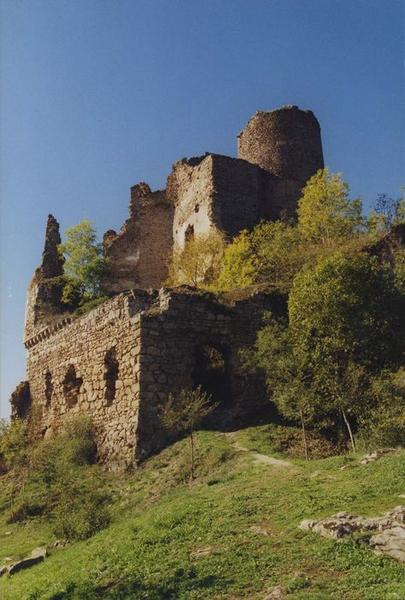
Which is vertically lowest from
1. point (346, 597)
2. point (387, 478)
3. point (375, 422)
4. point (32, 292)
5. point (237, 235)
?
point (346, 597)

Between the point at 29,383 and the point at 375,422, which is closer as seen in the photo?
the point at 375,422

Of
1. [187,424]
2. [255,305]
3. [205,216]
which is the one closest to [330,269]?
[255,305]

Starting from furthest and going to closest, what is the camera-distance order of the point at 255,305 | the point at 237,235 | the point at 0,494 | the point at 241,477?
1. the point at 237,235
2. the point at 255,305
3. the point at 0,494
4. the point at 241,477

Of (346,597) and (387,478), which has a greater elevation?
(387,478)

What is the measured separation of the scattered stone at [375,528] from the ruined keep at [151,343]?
7883mm

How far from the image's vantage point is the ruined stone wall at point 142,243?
35.9 m

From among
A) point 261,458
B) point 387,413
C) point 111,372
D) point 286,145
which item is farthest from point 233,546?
point 286,145

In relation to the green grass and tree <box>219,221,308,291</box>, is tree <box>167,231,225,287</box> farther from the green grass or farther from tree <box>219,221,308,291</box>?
the green grass

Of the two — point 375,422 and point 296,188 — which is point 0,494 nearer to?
point 375,422

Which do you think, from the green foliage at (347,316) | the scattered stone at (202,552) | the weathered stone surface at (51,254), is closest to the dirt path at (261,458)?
the green foliage at (347,316)

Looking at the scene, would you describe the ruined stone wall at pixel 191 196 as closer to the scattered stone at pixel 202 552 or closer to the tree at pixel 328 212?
the tree at pixel 328 212

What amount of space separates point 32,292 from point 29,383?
16.8 feet

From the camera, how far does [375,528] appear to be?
762 centimetres

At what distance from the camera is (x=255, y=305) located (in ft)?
61.3
